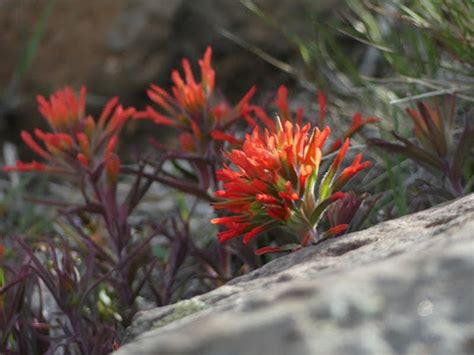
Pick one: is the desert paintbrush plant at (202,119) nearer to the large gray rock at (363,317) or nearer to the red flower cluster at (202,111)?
the red flower cluster at (202,111)

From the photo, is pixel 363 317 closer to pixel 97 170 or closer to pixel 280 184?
pixel 280 184

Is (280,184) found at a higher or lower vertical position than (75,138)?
lower

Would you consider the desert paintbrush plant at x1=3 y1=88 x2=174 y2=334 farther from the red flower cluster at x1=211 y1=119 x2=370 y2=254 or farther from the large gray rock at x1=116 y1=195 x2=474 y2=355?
the large gray rock at x1=116 y1=195 x2=474 y2=355

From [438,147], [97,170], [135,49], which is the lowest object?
[438,147]

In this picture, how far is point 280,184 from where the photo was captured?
133 cm

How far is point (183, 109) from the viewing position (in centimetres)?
183

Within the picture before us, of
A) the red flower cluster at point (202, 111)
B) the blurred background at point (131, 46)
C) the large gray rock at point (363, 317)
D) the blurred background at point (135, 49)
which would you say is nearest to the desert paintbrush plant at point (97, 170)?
the red flower cluster at point (202, 111)

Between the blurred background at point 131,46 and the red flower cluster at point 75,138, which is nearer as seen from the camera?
the red flower cluster at point 75,138

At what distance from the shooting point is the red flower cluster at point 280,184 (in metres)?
1.31

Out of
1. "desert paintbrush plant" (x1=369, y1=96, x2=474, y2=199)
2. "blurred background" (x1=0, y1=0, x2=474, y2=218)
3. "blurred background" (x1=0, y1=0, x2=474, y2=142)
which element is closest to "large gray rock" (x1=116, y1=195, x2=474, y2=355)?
"desert paintbrush plant" (x1=369, y1=96, x2=474, y2=199)

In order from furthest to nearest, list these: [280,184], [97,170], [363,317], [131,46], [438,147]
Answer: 1. [131,46]
2. [97,170]
3. [438,147]
4. [280,184]
5. [363,317]

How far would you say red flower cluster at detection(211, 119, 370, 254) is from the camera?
131cm

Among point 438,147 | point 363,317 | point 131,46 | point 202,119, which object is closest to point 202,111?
point 202,119

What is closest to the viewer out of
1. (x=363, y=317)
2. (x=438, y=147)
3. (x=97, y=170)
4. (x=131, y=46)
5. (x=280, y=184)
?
(x=363, y=317)
